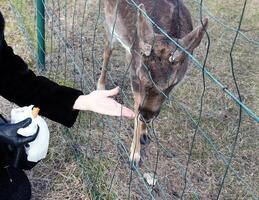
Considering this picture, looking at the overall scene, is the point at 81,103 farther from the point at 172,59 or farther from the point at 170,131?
the point at 170,131

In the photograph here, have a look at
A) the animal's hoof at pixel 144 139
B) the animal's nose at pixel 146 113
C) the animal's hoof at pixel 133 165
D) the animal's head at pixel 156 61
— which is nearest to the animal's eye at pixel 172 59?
the animal's head at pixel 156 61

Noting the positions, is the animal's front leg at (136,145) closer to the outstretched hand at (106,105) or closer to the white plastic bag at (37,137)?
the white plastic bag at (37,137)

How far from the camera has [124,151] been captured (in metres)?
3.78

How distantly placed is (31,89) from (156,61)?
94 centimetres

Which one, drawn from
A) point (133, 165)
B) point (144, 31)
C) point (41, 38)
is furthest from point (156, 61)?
point (41, 38)

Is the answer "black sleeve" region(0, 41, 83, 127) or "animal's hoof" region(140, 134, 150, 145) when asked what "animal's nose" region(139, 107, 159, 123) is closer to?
"animal's hoof" region(140, 134, 150, 145)

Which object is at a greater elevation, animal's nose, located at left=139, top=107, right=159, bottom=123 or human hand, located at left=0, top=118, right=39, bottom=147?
human hand, located at left=0, top=118, right=39, bottom=147

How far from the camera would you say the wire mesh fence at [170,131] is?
346cm

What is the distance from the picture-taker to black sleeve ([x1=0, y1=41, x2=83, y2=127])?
104 inches

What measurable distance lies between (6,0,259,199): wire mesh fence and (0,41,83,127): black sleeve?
0.65m

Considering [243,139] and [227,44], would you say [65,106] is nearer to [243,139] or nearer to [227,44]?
[243,139]

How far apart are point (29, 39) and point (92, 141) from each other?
5.56 ft

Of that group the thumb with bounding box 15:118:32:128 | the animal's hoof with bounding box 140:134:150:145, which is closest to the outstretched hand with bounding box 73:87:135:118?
the thumb with bounding box 15:118:32:128

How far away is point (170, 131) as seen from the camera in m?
4.12
